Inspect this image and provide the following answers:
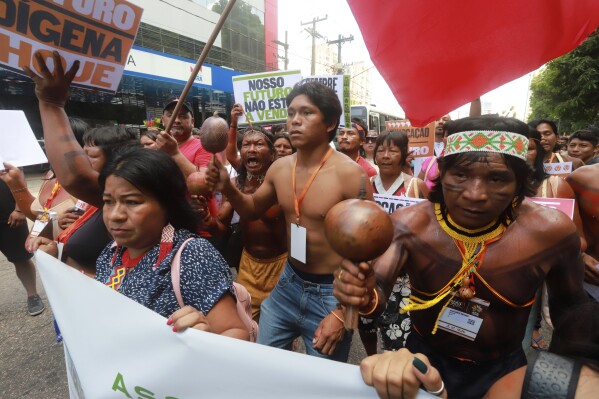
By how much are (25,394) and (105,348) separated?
84.5 inches

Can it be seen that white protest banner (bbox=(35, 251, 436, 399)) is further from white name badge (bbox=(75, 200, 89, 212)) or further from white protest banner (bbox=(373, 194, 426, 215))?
white protest banner (bbox=(373, 194, 426, 215))

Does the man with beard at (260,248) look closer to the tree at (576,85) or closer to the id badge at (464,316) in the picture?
the id badge at (464,316)

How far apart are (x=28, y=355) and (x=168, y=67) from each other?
16688 mm

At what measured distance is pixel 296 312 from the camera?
7.25 ft

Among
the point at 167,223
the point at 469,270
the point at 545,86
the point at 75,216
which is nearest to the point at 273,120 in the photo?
the point at 75,216

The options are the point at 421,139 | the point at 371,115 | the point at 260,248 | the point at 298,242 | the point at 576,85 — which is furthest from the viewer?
the point at 576,85

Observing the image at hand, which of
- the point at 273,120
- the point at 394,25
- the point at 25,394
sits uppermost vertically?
the point at 394,25

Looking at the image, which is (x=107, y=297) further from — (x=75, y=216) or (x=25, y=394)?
(x=25, y=394)

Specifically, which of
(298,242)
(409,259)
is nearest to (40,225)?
(298,242)

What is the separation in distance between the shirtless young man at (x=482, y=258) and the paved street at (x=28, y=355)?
5.54 ft

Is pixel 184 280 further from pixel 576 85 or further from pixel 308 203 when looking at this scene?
pixel 576 85

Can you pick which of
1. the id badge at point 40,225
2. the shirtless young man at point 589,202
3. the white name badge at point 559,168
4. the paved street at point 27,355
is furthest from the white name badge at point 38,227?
the white name badge at point 559,168

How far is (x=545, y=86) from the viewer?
797 inches

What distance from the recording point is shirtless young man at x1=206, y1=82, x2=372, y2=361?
2105 mm
